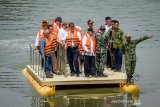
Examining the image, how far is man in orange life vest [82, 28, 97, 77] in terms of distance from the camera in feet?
60.7

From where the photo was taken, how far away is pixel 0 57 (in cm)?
2589

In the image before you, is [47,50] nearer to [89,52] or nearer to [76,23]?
[89,52]

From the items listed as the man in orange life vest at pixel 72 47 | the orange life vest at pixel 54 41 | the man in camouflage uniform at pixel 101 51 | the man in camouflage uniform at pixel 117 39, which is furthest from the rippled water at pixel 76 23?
the orange life vest at pixel 54 41

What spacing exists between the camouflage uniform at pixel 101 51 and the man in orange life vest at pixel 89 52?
0.14 metres

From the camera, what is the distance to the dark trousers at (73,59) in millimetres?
18938

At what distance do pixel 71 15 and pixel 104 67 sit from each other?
74.9 ft

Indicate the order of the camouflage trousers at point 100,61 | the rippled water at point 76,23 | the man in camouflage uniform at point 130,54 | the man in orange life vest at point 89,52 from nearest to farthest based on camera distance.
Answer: the rippled water at point 76,23 → the man in camouflage uniform at point 130,54 → the man in orange life vest at point 89,52 → the camouflage trousers at point 100,61

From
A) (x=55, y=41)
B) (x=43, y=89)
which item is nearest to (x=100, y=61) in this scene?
(x=55, y=41)

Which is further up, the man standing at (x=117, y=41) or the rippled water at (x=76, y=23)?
the man standing at (x=117, y=41)

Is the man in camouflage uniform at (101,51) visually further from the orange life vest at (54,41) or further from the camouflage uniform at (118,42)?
the orange life vest at (54,41)

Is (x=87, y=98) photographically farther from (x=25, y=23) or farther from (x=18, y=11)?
(x=18, y=11)

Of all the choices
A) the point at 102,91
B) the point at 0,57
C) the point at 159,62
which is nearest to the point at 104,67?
the point at 102,91

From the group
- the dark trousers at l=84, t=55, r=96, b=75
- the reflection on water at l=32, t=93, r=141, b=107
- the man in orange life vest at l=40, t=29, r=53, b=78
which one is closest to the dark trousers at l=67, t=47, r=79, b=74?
the dark trousers at l=84, t=55, r=96, b=75

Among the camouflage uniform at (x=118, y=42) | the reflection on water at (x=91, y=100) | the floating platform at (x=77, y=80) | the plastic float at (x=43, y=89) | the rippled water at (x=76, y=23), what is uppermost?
the camouflage uniform at (x=118, y=42)
